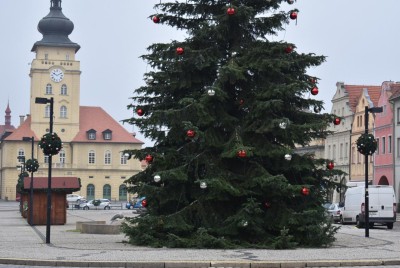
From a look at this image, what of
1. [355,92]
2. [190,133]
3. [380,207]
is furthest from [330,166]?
[355,92]

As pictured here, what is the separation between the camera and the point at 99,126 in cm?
14362

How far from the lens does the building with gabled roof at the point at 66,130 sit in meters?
138

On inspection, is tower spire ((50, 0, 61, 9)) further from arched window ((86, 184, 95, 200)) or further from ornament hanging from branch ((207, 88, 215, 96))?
ornament hanging from branch ((207, 88, 215, 96))

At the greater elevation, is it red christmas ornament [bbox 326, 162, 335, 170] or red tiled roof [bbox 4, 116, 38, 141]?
red tiled roof [bbox 4, 116, 38, 141]

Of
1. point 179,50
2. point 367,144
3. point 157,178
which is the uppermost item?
point 179,50

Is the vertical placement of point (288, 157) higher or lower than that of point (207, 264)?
higher

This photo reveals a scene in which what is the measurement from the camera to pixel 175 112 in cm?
2420

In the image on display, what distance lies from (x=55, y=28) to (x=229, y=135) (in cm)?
11623

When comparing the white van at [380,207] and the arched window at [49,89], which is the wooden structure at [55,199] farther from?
the arched window at [49,89]

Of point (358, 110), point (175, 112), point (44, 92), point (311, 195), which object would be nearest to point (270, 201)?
point (311, 195)

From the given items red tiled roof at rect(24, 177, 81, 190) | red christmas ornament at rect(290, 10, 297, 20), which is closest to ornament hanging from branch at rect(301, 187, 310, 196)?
red christmas ornament at rect(290, 10, 297, 20)

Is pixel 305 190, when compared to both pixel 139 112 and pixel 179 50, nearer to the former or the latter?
pixel 179 50

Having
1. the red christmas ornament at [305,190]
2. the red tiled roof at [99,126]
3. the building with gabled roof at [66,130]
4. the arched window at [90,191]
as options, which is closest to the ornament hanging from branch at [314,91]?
the red christmas ornament at [305,190]

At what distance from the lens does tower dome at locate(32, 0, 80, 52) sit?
136250 millimetres
